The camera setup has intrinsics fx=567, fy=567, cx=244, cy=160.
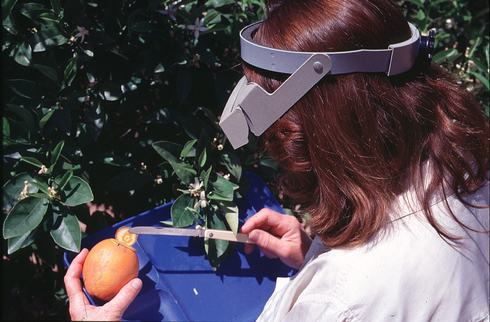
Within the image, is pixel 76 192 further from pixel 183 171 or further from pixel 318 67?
pixel 318 67

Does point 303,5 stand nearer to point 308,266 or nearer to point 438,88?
point 438,88

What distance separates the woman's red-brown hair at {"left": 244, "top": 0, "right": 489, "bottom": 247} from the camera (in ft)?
3.38

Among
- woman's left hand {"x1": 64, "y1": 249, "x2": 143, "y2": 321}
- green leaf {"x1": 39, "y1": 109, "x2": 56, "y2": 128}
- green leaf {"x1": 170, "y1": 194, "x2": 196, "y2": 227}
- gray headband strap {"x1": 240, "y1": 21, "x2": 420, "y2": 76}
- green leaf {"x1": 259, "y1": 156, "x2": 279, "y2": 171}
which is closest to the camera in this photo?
gray headband strap {"x1": 240, "y1": 21, "x2": 420, "y2": 76}

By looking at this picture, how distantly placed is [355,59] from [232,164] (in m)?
0.56

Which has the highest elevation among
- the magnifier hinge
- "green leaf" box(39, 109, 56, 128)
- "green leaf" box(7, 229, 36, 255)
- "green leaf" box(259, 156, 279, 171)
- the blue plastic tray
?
the magnifier hinge

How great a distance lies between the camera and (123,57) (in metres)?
1.41

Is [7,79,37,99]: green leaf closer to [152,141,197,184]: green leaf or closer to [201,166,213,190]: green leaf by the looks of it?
[152,141,197,184]: green leaf

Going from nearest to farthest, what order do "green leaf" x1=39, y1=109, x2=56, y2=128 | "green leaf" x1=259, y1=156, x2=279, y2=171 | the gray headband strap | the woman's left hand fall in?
the gray headband strap
the woman's left hand
"green leaf" x1=39, y1=109, x2=56, y2=128
"green leaf" x1=259, y1=156, x2=279, y2=171

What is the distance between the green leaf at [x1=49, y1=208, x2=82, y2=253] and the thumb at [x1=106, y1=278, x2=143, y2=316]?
0.16 metres

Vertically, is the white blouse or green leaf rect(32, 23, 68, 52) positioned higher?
green leaf rect(32, 23, 68, 52)

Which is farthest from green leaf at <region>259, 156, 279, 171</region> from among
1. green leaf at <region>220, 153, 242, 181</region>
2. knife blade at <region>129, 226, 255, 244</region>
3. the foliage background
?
knife blade at <region>129, 226, 255, 244</region>

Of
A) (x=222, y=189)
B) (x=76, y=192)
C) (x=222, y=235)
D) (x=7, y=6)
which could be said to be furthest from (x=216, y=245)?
(x=7, y=6)

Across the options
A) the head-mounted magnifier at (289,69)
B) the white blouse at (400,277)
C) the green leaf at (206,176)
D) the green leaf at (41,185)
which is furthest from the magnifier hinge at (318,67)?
the green leaf at (41,185)

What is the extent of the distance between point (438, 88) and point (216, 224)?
632 mm
